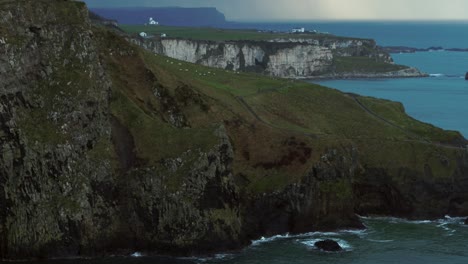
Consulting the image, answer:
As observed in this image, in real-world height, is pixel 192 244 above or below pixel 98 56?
below

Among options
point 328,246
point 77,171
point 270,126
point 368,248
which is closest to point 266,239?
point 328,246

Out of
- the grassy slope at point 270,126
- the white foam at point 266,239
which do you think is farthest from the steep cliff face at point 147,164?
the white foam at point 266,239

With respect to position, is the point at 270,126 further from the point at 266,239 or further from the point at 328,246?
the point at 328,246

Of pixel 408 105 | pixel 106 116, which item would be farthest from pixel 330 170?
pixel 408 105

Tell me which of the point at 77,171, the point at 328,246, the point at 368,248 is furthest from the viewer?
the point at 368,248

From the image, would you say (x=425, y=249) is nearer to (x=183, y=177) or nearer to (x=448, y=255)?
(x=448, y=255)

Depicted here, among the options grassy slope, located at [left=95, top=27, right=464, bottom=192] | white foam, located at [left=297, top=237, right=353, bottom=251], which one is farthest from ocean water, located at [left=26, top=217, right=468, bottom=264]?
grassy slope, located at [left=95, top=27, right=464, bottom=192]
